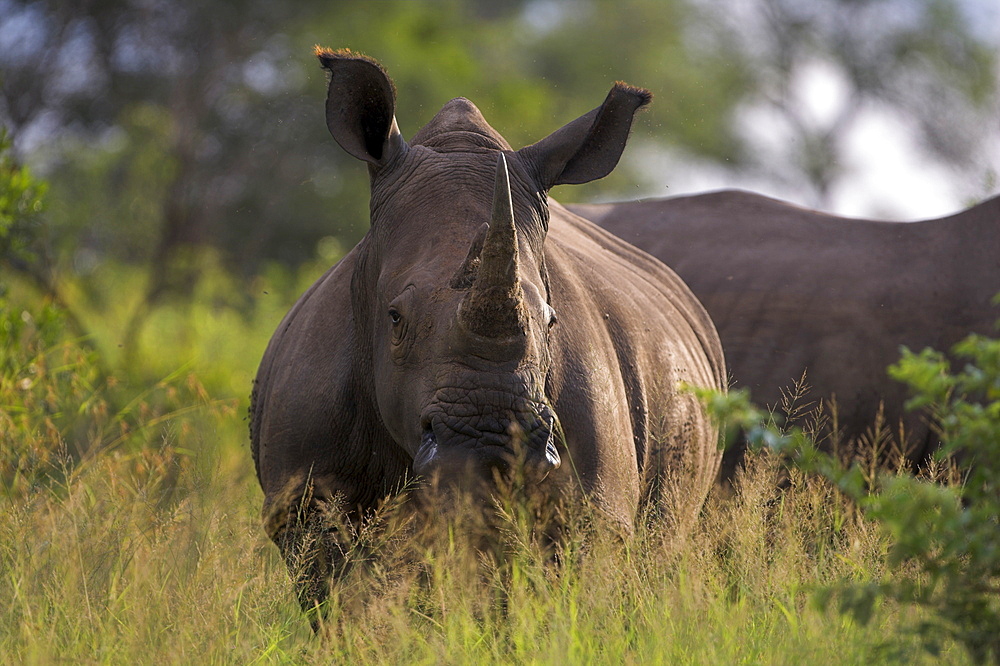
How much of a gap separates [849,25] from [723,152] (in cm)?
425

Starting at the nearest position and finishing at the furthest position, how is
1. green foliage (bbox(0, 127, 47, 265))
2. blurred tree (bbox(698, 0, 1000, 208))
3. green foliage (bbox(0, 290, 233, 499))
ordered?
green foliage (bbox(0, 290, 233, 499)), green foliage (bbox(0, 127, 47, 265)), blurred tree (bbox(698, 0, 1000, 208))

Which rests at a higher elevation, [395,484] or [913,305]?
[913,305]

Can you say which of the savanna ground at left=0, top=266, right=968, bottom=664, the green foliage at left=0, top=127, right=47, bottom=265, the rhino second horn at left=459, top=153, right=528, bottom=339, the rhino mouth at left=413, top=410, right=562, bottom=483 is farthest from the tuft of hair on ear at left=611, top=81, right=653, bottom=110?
the green foliage at left=0, top=127, right=47, bottom=265

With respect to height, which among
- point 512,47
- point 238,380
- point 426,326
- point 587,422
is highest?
point 512,47

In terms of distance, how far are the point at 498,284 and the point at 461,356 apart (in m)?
0.25

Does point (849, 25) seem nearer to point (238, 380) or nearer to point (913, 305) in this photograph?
point (238, 380)

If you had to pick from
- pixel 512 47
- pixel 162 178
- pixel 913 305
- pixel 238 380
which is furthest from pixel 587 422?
pixel 512 47

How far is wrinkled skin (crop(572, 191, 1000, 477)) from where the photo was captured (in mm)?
7422

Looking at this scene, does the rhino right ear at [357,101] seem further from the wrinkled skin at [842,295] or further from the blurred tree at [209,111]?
the blurred tree at [209,111]

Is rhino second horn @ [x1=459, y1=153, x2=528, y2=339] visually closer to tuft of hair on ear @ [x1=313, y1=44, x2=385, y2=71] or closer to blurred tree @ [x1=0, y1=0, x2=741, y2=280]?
tuft of hair on ear @ [x1=313, y1=44, x2=385, y2=71]

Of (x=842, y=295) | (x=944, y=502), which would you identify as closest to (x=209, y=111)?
(x=842, y=295)

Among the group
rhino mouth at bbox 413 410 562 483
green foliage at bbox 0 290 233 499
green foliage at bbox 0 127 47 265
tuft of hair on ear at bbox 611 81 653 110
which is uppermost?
tuft of hair on ear at bbox 611 81 653 110

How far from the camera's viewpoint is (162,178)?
1499 cm

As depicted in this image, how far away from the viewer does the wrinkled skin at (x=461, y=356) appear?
396cm
